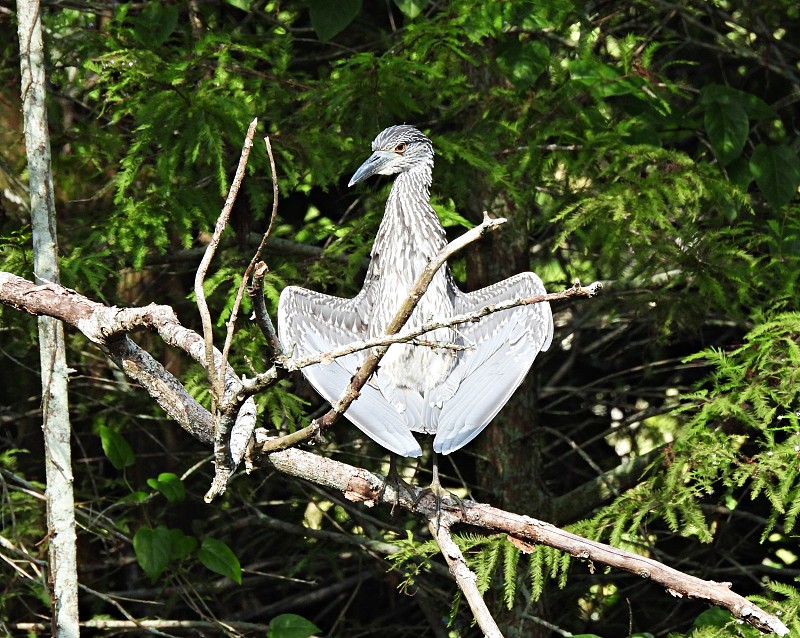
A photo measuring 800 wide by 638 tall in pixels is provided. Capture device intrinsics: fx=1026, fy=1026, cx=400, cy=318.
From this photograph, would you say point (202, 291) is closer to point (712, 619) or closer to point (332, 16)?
point (332, 16)

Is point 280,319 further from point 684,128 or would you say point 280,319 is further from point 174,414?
point 684,128

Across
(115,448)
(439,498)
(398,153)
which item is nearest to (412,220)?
(398,153)

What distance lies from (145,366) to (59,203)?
86.3 inches

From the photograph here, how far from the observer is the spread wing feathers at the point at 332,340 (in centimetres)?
295

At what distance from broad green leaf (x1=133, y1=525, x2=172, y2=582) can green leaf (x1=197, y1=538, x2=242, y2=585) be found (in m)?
0.13

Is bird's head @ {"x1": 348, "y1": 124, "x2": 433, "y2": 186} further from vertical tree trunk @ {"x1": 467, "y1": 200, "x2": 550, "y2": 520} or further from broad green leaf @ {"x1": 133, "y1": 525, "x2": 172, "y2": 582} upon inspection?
broad green leaf @ {"x1": 133, "y1": 525, "x2": 172, "y2": 582}

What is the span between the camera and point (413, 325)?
3.24m

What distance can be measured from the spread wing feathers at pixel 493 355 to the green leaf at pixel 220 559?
115 cm

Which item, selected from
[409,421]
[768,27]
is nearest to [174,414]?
[409,421]

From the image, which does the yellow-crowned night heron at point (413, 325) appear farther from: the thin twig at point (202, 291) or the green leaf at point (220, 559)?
the thin twig at point (202, 291)

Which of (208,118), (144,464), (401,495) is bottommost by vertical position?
(144,464)

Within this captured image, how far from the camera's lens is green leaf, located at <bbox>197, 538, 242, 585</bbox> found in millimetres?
3650

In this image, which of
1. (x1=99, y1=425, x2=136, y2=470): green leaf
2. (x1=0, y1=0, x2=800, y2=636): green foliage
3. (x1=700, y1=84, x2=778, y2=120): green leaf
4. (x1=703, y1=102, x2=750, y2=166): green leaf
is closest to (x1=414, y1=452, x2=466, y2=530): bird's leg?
(x1=0, y1=0, x2=800, y2=636): green foliage

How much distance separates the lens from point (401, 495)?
2682 mm
